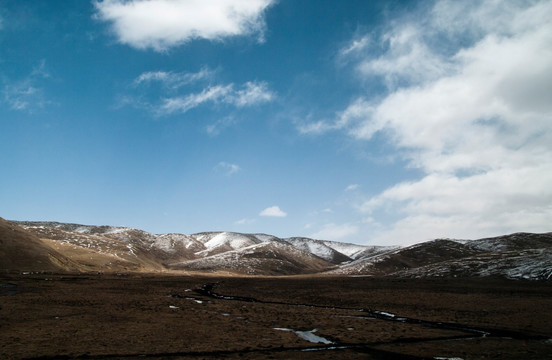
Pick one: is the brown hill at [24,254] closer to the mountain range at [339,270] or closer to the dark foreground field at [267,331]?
the mountain range at [339,270]

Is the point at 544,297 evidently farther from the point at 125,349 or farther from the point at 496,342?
the point at 125,349

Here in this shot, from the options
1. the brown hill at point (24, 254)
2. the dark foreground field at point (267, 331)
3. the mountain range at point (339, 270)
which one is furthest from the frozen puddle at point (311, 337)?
the brown hill at point (24, 254)

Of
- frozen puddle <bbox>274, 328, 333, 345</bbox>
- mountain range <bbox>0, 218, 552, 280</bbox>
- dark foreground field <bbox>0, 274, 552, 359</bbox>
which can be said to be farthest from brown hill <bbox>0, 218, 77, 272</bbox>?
frozen puddle <bbox>274, 328, 333, 345</bbox>

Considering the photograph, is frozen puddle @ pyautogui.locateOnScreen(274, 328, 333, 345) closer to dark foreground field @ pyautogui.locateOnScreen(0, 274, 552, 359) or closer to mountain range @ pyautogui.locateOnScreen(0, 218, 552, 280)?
dark foreground field @ pyautogui.locateOnScreen(0, 274, 552, 359)

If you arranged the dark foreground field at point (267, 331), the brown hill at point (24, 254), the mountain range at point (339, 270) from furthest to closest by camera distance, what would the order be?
the brown hill at point (24, 254)
the mountain range at point (339, 270)
the dark foreground field at point (267, 331)

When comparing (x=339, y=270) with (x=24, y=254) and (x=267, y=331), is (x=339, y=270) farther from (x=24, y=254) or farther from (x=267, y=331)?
(x=267, y=331)

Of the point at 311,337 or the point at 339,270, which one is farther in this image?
the point at 339,270

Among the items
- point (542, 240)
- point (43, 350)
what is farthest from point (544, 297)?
point (542, 240)

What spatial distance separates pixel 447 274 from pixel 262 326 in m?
79.7

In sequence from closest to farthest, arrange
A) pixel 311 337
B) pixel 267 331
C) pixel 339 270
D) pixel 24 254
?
pixel 311 337 → pixel 267 331 → pixel 24 254 → pixel 339 270

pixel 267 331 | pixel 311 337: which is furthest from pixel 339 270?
pixel 311 337

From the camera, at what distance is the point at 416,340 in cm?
1964

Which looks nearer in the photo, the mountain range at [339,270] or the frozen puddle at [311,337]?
the frozen puddle at [311,337]

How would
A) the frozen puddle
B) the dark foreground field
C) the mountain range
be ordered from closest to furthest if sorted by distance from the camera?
the dark foreground field, the frozen puddle, the mountain range
